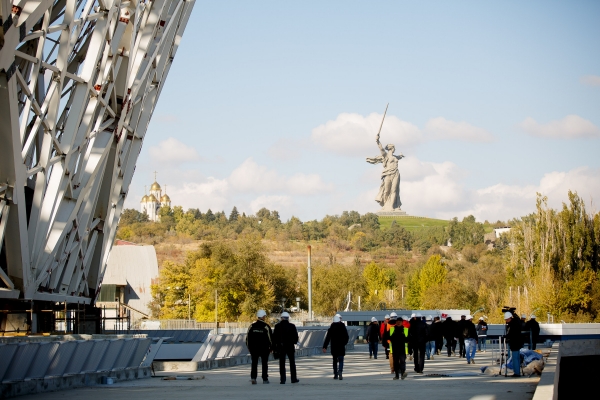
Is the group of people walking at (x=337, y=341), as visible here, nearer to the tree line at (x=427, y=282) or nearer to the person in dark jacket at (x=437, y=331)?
the person in dark jacket at (x=437, y=331)

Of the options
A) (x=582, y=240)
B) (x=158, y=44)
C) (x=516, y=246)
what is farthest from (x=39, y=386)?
(x=516, y=246)

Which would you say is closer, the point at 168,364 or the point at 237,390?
the point at 237,390

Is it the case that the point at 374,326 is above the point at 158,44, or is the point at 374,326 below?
below

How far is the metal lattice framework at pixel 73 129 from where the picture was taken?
761 inches

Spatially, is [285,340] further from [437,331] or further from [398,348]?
[437,331]

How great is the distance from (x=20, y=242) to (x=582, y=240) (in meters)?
56.5

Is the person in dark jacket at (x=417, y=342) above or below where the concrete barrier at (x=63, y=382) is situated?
above

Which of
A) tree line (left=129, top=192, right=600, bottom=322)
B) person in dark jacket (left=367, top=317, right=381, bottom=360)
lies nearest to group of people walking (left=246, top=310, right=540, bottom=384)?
person in dark jacket (left=367, top=317, right=381, bottom=360)

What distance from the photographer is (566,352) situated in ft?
58.9

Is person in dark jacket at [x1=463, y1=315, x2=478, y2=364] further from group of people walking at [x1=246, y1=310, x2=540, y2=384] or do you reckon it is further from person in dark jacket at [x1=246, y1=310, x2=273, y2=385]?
person in dark jacket at [x1=246, y1=310, x2=273, y2=385]

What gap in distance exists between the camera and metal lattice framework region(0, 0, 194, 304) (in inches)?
761

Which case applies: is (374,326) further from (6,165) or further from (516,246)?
(516,246)

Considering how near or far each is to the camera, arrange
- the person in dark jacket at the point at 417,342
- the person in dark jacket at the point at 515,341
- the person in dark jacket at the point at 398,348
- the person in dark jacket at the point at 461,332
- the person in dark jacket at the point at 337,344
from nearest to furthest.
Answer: the person in dark jacket at the point at 515,341 → the person in dark jacket at the point at 337,344 → the person in dark jacket at the point at 398,348 → the person in dark jacket at the point at 417,342 → the person in dark jacket at the point at 461,332

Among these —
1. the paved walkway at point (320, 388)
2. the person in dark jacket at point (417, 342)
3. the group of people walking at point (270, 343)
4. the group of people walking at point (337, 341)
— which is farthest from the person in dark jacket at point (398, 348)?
the group of people walking at point (270, 343)
